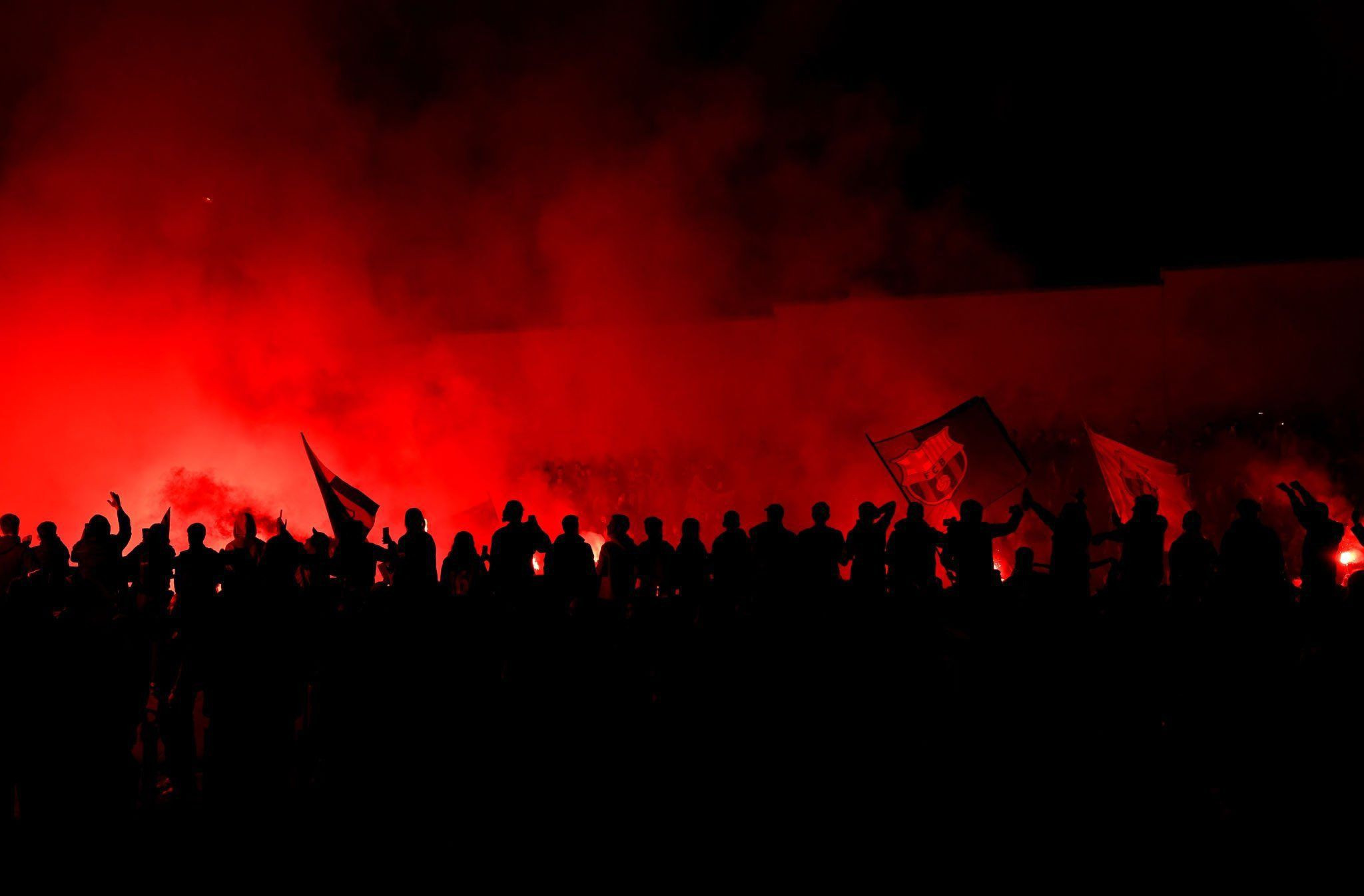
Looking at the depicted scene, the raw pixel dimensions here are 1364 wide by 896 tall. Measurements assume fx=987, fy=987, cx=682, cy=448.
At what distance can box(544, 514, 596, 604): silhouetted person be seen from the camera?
559cm

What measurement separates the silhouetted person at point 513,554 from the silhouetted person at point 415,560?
13.9 inches

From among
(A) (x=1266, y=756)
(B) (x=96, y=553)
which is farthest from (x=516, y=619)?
(A) (x=1266, y=756)

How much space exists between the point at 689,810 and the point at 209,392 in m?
8.94

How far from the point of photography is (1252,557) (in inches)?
208

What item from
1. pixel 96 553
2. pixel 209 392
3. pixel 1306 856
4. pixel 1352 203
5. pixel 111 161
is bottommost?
pixel 1306 856

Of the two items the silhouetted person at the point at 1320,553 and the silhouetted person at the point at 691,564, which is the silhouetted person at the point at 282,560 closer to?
the silhouetted person at the point at 691,564

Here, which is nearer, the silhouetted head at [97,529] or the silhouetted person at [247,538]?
the silhouetted head at [97,529]

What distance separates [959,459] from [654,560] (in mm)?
2509

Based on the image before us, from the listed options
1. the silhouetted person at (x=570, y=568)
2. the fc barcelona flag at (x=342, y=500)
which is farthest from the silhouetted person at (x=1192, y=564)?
the fc barcelona flag at (x=342, y=500)

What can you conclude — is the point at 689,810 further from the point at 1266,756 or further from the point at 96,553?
the point at 96,553

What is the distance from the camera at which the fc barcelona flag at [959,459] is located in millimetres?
7023

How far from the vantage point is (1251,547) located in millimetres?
5270

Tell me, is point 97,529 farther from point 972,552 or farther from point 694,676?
point 972,552

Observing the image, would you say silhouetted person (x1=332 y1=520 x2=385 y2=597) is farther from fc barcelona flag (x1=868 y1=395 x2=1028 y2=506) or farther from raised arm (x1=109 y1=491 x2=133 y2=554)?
fc barcelona flag (x1=868 y1=395 x2=1028 y2=506)
